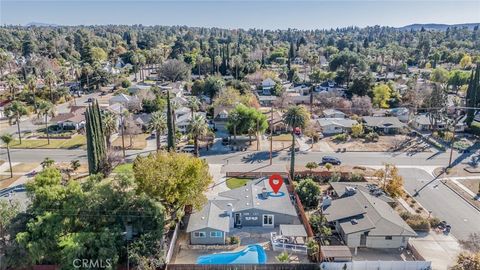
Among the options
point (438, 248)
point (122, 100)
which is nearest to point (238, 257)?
point (438, 248)

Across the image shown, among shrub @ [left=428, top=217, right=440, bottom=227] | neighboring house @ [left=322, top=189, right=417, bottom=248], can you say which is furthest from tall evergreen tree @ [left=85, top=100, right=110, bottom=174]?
shrub @ [left=428, top=217, right=440, bottom=227]

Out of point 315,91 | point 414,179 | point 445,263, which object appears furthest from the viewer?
point 315,91

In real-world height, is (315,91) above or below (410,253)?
above

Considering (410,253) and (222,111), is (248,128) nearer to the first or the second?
(222,111)

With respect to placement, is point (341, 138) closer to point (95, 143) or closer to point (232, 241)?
point (232, 241)

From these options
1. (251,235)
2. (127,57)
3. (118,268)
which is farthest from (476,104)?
(127,57)

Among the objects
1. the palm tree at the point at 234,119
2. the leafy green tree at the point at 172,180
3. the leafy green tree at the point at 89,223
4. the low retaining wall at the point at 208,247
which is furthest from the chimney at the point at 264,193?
the palm tree at the point at 234,119

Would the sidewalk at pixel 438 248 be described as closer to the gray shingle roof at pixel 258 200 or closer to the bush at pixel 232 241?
the gray shingle roof at pixel 258 200
